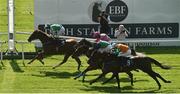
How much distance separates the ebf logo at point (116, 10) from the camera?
91.6 ft

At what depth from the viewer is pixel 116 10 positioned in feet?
92.0

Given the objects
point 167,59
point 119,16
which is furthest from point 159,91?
point 119,16

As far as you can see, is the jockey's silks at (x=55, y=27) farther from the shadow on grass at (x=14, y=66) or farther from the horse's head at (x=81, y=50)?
the horse's head at (x=81, y=50)

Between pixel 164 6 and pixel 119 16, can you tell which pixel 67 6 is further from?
pixel 164 6

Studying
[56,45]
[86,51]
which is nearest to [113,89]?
[86,51]

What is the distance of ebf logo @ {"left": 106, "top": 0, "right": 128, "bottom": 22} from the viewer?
2791cm

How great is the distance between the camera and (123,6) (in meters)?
27.9

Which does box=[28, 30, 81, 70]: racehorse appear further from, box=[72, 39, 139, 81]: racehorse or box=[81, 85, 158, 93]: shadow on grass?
box=[81, 85, 158, 93]: shadow on grass

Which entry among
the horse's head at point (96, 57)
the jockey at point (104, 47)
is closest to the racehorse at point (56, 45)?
the horse's head at point (96, 57)

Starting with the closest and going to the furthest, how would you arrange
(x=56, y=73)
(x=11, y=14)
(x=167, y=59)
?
(x=56, y=73) → (x=167, y=59) → (x=11, y=14)

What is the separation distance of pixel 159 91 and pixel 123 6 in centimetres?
1050

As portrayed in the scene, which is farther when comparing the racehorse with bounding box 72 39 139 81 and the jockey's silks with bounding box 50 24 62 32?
the jockey's silks with bounding box 50 24 62 32

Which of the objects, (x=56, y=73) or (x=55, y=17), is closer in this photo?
(x=56, y=73)

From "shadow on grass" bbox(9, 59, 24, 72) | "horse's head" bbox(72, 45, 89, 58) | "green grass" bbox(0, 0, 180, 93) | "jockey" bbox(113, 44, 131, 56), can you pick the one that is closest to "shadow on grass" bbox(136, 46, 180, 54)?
"green grass" bbox(0, 0, 180, 93)
